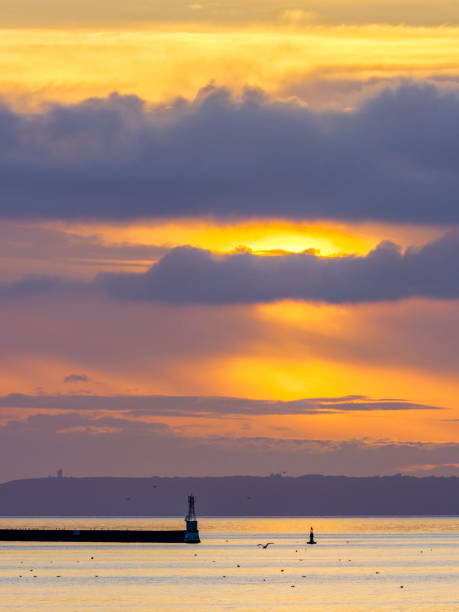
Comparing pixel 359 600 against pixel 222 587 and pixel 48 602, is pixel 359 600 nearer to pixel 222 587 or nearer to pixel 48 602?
pixel 222 587

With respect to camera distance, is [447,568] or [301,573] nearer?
[301,573]

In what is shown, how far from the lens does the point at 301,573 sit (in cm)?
17675

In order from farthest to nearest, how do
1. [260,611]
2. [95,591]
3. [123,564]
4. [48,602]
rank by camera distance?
1. [123,564]
2. [95,591]
3. [48,602]
4. [260,611]

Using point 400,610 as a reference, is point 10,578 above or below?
above

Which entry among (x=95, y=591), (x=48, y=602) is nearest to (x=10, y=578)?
(x=95, y=591)

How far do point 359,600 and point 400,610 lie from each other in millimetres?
9642

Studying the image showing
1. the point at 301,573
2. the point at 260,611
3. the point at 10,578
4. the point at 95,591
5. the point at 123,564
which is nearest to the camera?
the point at 260,611

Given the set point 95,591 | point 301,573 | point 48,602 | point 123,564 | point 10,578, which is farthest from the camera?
point 123,564

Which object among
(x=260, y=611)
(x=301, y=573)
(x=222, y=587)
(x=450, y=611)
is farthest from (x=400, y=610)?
(x=301, y=573)

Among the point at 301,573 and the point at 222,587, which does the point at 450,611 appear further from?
the point at 301,573

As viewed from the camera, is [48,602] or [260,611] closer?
[260,611]

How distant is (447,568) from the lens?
19862cm

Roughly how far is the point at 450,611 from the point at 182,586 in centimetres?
3756

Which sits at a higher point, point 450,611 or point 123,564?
point 123,564
